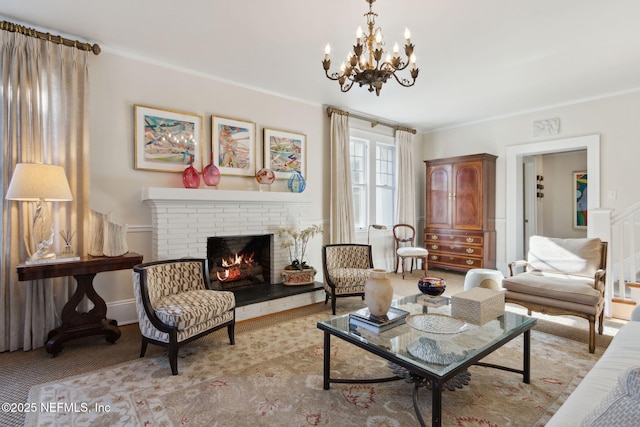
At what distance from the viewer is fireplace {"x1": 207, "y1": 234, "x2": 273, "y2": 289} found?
378cm

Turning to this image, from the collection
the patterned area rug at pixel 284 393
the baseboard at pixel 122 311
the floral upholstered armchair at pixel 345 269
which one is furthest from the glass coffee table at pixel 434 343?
the baseboard at pixel 122 311

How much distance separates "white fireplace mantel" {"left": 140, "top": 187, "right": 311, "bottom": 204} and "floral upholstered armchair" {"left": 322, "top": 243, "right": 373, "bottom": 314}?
0.79 metres

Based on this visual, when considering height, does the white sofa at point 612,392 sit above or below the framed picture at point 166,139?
below

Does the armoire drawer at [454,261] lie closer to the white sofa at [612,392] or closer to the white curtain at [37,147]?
the white sofa at [612,392]

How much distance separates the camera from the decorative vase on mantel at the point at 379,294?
206 cm

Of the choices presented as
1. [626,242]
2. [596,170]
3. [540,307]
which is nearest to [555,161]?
[596,170]

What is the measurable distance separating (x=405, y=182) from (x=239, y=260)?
3.38 metres

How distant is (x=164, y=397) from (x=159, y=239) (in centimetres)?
162

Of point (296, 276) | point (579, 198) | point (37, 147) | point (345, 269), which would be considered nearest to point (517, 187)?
point (579, 198)

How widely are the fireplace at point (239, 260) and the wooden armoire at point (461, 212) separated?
10.4 ft

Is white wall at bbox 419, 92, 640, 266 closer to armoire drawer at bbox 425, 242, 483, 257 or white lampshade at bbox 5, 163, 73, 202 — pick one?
armoire drawer at bbox 425, 242, 483, 257

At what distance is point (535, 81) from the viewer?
3.94 metres

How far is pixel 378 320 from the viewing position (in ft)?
6.73

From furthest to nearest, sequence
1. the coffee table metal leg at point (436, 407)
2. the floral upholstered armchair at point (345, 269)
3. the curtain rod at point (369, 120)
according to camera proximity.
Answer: the curtain rod at point (369, 120) < the floral upholstered armchair at point (345, 269) < the coffee table metal leg at point (436, 407)
